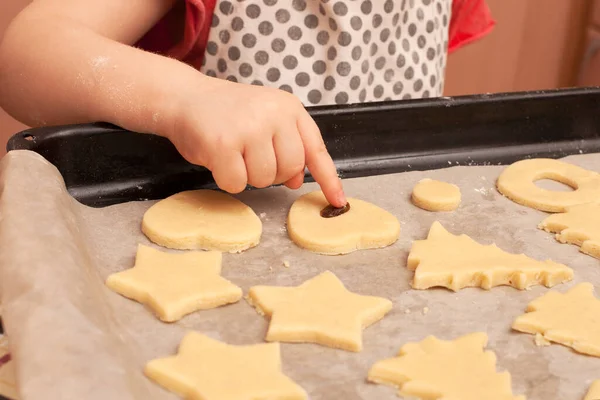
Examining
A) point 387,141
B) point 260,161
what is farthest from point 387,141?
point 260,161

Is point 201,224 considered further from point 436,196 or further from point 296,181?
point 436,196

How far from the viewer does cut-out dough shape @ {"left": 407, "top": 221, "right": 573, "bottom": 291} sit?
0.71 metres

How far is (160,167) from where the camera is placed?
0.86m

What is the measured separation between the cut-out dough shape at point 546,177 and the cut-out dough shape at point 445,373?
1.03 ft

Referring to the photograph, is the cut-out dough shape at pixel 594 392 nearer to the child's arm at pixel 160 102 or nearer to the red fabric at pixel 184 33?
the child's arm at pixel 160 102

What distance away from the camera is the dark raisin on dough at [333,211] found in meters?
0.80

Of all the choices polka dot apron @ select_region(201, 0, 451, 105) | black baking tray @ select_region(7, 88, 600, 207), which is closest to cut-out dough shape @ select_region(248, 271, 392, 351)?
black baking tray @ select_region(7, 88, 600, 207)

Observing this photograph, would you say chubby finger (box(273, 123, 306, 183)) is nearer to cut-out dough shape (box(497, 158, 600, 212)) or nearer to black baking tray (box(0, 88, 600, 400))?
black baking tray (box(0, 88, 600, 400))

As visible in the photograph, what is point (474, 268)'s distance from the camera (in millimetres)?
723

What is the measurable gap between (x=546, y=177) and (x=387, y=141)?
0.72 feet

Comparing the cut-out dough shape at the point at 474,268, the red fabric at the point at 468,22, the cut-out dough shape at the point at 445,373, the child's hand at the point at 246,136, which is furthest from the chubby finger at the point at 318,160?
the red fabric at the point at 468,22

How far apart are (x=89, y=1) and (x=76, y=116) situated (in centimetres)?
18

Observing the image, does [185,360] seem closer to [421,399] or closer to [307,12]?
[421,399]

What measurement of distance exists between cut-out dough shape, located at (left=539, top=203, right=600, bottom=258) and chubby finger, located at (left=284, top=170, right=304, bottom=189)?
0.29m
